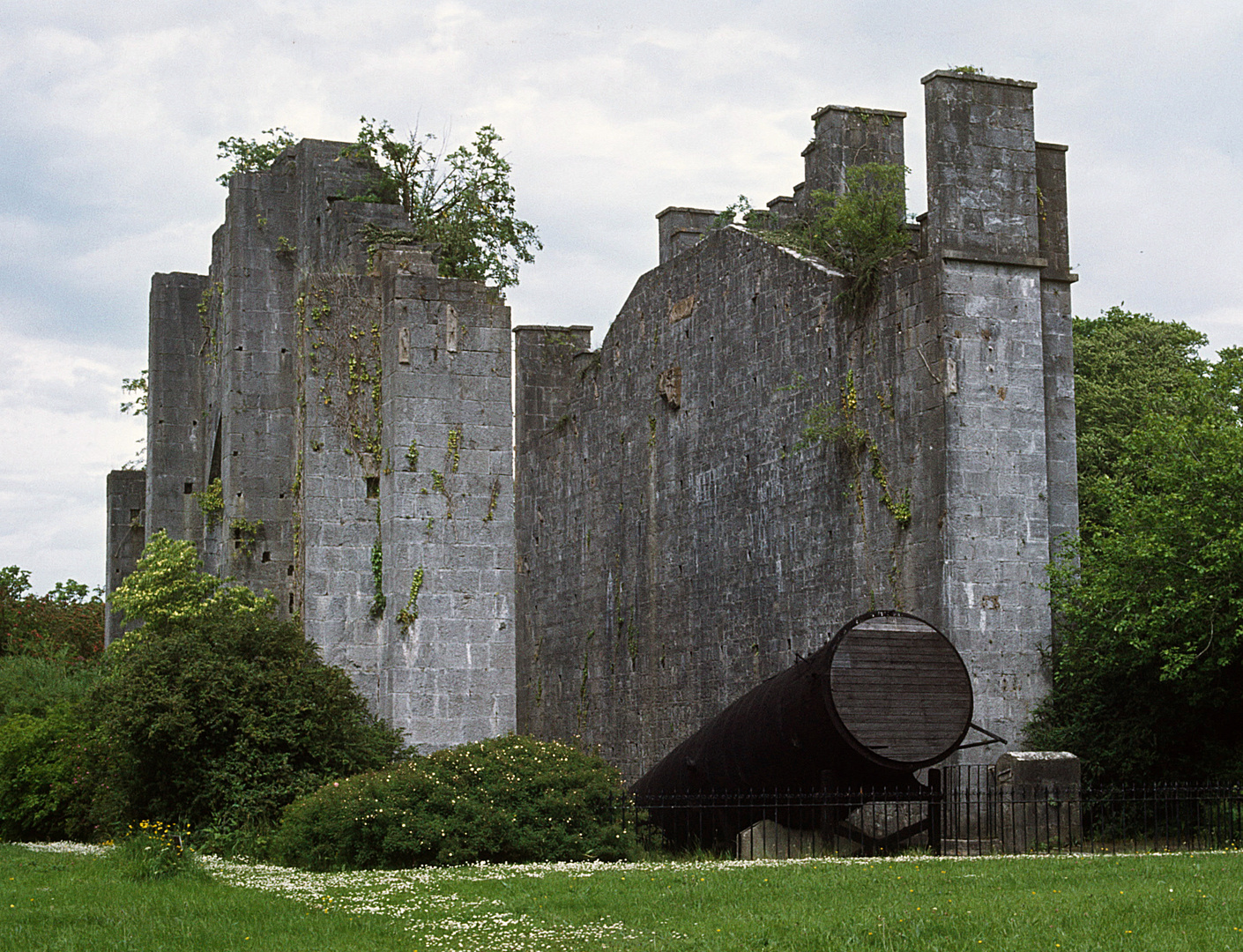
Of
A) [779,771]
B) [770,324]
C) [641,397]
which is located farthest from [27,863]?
[641,397]

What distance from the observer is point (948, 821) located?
1809 cm

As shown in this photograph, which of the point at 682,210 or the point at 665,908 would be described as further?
the point at 682,210

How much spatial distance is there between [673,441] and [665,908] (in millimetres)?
18258

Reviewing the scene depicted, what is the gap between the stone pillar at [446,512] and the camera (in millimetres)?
18047

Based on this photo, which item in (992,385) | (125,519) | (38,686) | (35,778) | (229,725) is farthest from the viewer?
(125,519)

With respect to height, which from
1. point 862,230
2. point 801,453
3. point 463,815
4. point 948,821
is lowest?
point 948,821

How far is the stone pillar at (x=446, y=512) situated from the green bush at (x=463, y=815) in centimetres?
222

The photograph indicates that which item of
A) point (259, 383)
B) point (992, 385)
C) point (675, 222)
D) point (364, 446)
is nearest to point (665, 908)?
point (364, 446)

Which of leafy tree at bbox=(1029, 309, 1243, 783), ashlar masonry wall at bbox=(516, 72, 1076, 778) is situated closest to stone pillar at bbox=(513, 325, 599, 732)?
ashlar masonry wall at bbox=(516, 72, 1076, 778)

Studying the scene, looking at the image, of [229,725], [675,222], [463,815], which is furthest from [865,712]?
[675,222]

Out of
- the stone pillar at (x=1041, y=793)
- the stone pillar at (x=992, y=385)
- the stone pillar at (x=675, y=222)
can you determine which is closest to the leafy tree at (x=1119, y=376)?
the stone pillar at (x=675, y=222)

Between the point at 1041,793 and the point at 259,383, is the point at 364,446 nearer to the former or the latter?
the point at 259,383

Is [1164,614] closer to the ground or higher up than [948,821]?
higher up

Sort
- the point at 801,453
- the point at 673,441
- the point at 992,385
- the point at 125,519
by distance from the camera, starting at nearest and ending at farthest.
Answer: the point at 992,385
the point at 801,453
the point at 673,441
the point at 125,519
